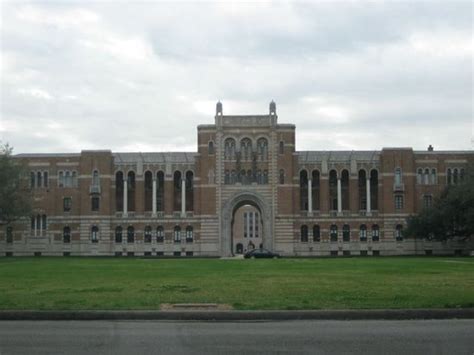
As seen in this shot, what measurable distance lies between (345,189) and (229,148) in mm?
15416

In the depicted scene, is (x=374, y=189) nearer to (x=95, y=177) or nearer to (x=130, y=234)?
(x=130, y=234)

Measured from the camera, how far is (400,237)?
95688mm

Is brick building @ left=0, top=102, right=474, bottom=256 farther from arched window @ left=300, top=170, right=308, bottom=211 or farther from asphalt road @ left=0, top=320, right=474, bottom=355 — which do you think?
asphalt road @ left=0, top=320, right=474, bottom=355

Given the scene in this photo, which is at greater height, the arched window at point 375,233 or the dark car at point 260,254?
the arched window at point 375,233

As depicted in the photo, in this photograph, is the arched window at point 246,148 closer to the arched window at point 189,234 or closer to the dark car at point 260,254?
the arched window at point 189,234

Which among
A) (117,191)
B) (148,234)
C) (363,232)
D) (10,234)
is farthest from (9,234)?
(363,232)

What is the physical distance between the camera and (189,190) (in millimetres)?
98375

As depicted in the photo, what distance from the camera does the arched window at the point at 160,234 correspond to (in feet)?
316

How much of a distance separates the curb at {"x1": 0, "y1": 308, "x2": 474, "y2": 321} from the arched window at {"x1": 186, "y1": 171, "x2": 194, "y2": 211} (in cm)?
7736

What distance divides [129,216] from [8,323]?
77839 millimetres

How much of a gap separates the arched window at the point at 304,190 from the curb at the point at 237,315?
7719 cm

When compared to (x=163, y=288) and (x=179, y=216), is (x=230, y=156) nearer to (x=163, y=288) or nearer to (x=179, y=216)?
(x=179, y=216)

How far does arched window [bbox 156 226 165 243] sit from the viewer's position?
96188 mm

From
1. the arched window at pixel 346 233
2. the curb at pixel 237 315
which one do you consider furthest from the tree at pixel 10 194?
the curb at pixel 237 315
